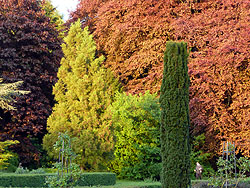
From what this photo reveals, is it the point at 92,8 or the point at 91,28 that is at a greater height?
the point at 92,8

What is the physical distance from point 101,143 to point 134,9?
21.6 feet

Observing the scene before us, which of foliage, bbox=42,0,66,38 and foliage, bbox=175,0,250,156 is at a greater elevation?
foliage, bbox=42,0,66,38

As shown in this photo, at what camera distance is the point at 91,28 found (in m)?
17.9

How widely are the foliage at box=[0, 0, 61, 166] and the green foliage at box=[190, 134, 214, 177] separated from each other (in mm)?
6236

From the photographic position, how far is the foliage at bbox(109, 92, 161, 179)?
13.0 meters

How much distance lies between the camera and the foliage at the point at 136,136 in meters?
13.0

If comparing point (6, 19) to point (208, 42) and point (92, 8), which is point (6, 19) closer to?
point (92, 8)

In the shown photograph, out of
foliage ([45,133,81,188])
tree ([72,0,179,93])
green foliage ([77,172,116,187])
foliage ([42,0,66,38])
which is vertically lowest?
green foliage ([77,172,116,187])

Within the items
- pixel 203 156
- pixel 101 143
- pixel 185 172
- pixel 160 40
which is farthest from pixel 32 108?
pixel 185 172

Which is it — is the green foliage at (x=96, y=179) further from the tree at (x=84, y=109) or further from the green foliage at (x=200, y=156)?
the green foliage at (x=200, y=156)

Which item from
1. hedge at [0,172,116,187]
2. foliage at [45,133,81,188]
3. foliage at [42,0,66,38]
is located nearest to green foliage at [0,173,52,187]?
hedge at [0,172,116,187]

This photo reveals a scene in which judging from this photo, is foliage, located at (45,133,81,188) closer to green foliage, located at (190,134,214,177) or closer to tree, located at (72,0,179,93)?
green foliage, located at (190,134,214,177)

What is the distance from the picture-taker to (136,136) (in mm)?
13422

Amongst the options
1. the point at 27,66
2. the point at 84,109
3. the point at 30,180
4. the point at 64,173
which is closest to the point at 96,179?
the point at 30,180
